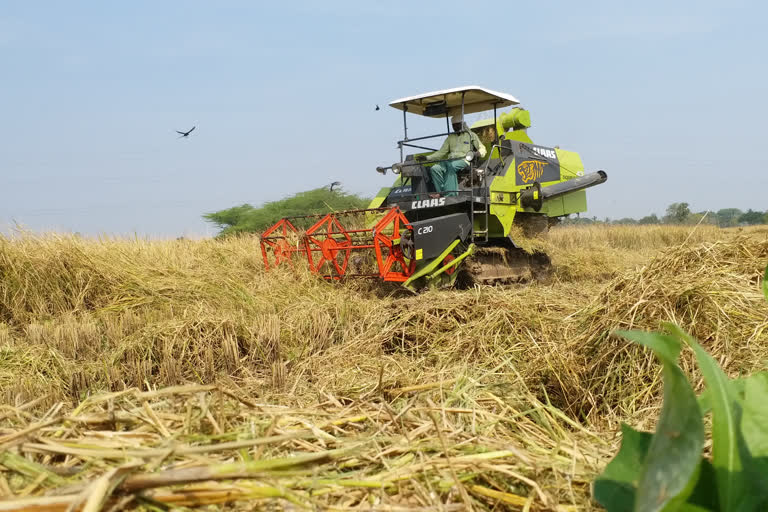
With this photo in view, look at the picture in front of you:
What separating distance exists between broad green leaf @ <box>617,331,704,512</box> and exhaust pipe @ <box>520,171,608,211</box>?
8762 mm

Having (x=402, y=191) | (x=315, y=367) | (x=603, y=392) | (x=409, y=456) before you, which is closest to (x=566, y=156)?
(x=402, y=191)

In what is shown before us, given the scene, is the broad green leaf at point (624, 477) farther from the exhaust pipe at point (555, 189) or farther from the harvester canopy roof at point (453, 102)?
the exhaust pipe at point (555, 189)

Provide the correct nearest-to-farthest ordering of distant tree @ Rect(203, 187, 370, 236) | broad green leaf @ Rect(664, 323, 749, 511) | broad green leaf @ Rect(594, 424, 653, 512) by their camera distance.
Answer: broad green leaf @ Rect(664, 323, 749, 511) → broad green leaf @ Rect(594, 424, 653, 512) → distant tree @ Rect(203, 187, 370, 236)

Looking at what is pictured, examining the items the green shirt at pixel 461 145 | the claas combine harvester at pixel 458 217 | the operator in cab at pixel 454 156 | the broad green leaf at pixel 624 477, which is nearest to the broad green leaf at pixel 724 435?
the broad green leaf at pixel 624 477

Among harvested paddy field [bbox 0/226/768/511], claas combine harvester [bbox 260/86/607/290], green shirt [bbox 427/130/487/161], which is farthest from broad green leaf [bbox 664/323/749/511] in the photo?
green shirt [bbox 427/130/487/161]

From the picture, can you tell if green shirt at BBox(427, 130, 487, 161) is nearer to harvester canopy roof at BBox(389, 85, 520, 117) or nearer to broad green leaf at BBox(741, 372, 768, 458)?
harvester canopy roof at BBox(389, 85, 520, 117)

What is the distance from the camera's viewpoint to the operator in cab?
353 inches

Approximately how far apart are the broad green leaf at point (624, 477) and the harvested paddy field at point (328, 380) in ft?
0.82

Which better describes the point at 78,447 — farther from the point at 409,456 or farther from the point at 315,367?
the point at 315,367

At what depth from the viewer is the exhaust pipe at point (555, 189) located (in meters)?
9.51

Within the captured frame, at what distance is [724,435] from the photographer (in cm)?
106

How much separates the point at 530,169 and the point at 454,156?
164cm

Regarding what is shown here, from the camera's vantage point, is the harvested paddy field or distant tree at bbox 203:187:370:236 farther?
distant tree at bbox 203:187:370:236

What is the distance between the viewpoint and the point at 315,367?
461 cm
